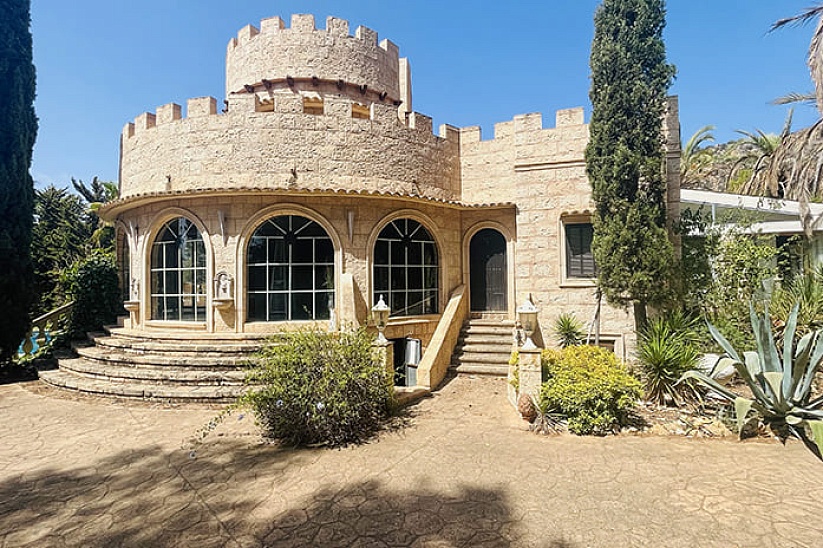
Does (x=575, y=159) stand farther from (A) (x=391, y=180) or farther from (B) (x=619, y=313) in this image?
(A) (x=391, y=180)

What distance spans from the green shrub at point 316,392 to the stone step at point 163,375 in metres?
2.32

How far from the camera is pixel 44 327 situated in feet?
40.2

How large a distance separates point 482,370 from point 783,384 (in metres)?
5.77

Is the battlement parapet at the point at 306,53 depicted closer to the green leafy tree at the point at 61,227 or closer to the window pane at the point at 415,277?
the window pane at the point at 415,277

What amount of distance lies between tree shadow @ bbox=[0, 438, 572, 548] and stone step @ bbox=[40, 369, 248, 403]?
245 cm

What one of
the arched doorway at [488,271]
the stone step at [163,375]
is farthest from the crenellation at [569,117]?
the stone step at [163,375]

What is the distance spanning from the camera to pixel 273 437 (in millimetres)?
6086

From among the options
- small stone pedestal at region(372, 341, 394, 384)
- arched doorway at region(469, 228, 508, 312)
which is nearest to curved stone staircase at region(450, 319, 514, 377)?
arched doorway at region(469, 228, 508, 312)

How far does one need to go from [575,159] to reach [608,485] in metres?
8.91

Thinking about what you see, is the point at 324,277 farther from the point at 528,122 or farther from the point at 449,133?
the point at 528,122

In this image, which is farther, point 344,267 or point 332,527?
point 344,267

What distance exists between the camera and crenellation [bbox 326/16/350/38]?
13.0m

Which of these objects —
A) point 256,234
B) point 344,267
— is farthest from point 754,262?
point 256,234

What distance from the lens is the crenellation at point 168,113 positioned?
424 inches
